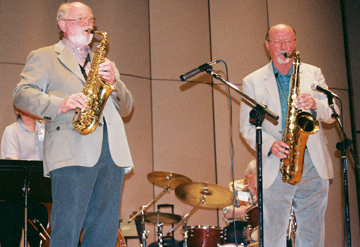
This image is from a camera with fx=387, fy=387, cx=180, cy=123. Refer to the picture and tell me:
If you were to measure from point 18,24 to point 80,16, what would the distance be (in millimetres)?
2598

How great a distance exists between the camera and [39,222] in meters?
3.48

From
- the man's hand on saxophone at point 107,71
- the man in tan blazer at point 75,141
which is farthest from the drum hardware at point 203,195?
the man's hand on saxophone at point 107,71

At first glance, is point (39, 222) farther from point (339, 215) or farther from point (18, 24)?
point (339, 215)

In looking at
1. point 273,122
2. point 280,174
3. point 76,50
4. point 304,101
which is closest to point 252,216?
point 280,174

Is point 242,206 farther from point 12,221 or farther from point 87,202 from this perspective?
point 87,202

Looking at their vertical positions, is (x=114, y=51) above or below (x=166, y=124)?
above

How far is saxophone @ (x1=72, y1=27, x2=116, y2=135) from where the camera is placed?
2.25 m

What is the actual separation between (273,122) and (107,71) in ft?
Answer: 4.54

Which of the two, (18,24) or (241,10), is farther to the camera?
(241,10)

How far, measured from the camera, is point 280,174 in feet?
9.55

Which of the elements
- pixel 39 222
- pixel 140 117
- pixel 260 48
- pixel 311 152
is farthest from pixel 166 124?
pixel 311 152

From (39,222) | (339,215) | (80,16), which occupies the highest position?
(80,16)

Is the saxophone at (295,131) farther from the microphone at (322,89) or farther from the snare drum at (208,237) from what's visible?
the snare drum at (208,237)

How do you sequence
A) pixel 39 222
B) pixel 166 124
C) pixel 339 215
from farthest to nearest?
pixel 339 215
pixel 166 124
pixel 39 222
